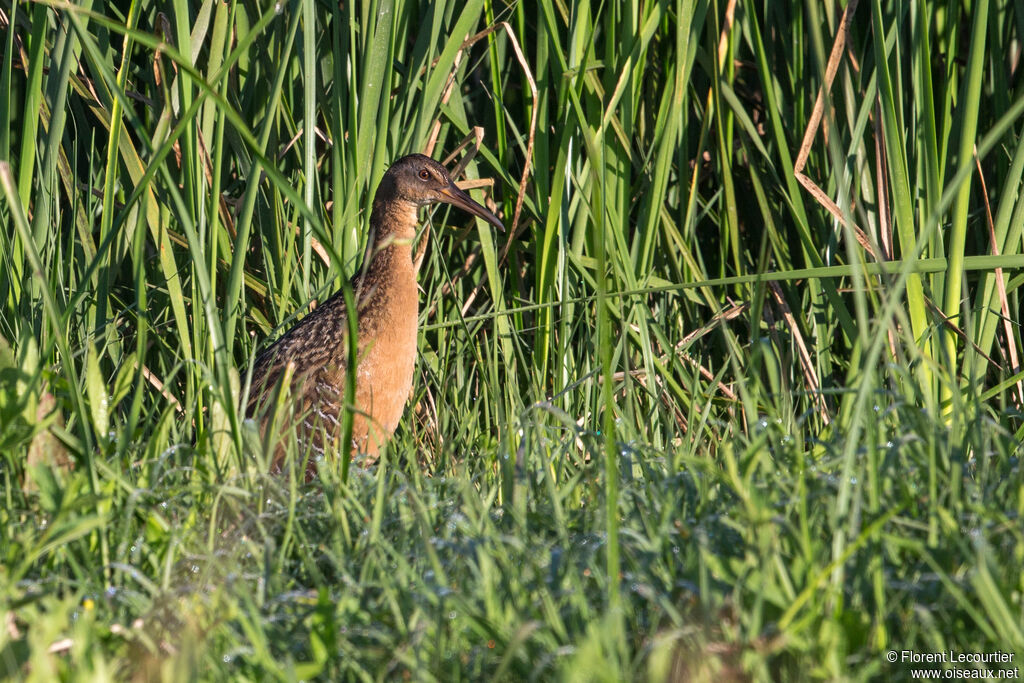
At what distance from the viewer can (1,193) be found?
359cm

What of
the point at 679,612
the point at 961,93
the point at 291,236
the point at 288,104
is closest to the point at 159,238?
the point at 291,236

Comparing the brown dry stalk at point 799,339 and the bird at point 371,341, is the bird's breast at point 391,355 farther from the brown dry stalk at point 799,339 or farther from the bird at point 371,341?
the brown dry stalk at point 799,339

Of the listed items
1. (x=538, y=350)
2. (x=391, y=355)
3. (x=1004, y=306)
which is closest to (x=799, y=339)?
(x=1004, y=306)

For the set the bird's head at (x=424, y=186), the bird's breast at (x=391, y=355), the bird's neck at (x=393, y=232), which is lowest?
the bird's breast at (x=391, y=355)

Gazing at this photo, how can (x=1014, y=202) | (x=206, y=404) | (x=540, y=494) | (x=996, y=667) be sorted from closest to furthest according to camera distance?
(x=996, y=667) → (x=540, y=494) → (x=206, y=404) → (x=1014, y=202)

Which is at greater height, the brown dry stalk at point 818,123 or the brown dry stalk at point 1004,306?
the brown dry stalk at point 818,123

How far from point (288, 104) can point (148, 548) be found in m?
2.23

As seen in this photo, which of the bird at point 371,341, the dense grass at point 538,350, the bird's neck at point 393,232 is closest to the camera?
the dense grass at point 538,350

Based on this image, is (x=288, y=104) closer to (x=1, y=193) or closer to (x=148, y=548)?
(x=1, y=193)

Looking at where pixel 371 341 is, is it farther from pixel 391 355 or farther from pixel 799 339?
pixel 799 339

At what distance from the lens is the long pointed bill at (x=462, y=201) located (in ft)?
12.9

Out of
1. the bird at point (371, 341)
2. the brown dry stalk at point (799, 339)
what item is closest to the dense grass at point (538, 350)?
the brown dry stalk at point (799, 339)

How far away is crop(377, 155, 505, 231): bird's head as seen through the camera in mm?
3898

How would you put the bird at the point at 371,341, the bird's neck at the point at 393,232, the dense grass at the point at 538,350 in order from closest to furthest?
the dense grass at the point at 538,350 < the bird at the point at 371,341 < the bird's neck at the point at 393,232
